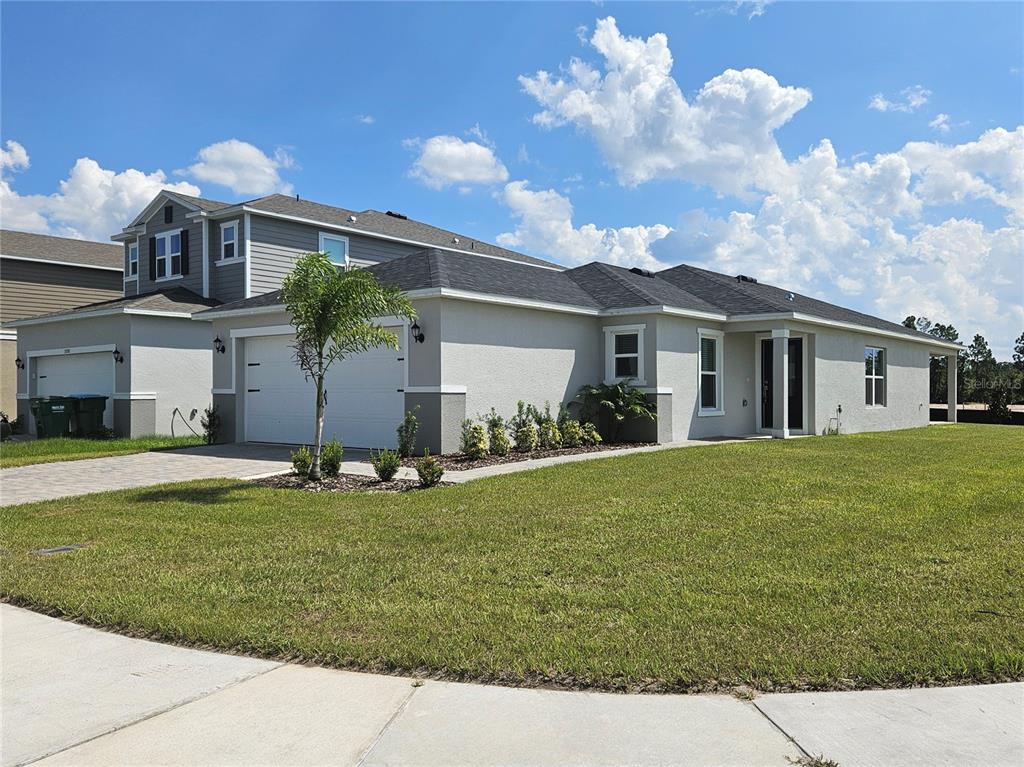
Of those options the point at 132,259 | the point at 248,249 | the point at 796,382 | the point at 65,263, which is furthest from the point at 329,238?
the point at 796,382

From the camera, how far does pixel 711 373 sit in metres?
18.3

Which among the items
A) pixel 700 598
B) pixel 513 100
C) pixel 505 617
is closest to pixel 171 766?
pixel 505 617

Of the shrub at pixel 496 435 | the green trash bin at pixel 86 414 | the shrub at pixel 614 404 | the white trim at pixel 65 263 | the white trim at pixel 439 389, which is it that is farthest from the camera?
the white trim at pixel 65 263

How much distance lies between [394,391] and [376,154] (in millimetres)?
6200

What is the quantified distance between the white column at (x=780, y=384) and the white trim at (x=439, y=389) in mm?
7792

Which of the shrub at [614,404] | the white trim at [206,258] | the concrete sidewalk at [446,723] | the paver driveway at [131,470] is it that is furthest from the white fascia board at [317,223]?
the concrete sidewalk at [446,723]

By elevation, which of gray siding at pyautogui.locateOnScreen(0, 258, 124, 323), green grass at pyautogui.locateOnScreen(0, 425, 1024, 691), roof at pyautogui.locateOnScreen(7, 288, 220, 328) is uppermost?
gray siding at pyautogui.locateOnScreen(0, 258, 124, 323)

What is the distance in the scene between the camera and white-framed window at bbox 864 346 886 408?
22.0 m

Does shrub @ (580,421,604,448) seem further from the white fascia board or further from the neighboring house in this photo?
the neighboring house

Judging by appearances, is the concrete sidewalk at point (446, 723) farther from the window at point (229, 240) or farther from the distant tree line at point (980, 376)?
the distant tree line at point (980, 376)

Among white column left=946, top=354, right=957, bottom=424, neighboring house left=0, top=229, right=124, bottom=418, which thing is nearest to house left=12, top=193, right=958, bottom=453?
neighboring house left=0, top=229, right=124, bottom=418

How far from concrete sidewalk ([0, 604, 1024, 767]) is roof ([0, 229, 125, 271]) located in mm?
26076

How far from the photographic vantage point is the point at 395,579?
5.72m

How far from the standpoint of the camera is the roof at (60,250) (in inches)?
1017
